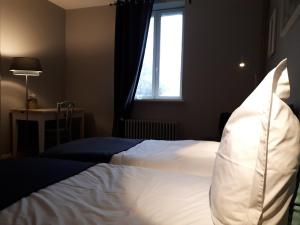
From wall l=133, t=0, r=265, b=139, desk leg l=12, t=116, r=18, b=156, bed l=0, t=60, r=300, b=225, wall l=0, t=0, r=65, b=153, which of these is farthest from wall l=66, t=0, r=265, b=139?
bed l=0, t=60, r=300, b=225

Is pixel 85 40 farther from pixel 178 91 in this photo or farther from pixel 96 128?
pixel 178 91

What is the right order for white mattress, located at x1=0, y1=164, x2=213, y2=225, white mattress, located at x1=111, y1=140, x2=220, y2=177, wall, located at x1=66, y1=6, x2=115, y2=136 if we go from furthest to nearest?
wall, located at x1=66, y1=6, x2=115, y2=136
white mattress, located at x1=111, y1=140, x2=220, y2=177
white mattress, located at x1=0, y1=164, x2=213, y2=225

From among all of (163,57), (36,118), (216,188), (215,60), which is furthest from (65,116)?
(216,188)

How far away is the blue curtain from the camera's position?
3.75 m

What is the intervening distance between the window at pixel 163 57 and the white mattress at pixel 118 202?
2716mm

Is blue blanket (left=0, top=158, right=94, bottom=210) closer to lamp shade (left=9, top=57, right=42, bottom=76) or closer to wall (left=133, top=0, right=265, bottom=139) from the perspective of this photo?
lamp shade (left=9, top=57, right=42, bottom=76)

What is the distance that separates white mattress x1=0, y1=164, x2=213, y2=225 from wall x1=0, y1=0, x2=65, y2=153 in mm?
2776

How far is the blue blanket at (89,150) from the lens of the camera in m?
1.80

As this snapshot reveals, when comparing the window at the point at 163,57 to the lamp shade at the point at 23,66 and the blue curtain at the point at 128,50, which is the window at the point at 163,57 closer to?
the blue curtain at the point at 128,50

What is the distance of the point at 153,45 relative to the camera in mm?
4000

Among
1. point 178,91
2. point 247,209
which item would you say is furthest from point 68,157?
point 178,91

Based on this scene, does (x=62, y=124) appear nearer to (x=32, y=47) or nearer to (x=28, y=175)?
(x=32, y=47)

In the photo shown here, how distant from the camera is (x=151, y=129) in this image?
3832mm

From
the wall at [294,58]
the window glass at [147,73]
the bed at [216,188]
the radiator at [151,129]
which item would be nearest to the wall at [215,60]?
the radiator at [151,129]
